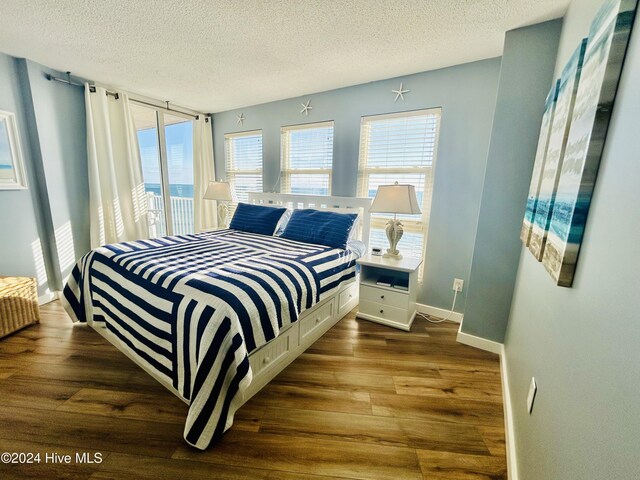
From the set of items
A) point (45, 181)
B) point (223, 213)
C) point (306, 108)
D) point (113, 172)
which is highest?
point (306, 108)

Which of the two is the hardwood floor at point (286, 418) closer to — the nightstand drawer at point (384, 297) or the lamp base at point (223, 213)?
the nightstand drawer at point (384, 297)

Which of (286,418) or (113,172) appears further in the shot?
(113,172)

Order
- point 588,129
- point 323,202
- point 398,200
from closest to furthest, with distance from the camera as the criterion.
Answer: point 588,129, point 398,200, point 323,202

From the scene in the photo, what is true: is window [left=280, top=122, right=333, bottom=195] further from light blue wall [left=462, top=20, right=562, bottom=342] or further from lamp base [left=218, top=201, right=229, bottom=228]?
light blue wall [left=462, top=20, right=562, bottom=342]

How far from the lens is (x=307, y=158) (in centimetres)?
343

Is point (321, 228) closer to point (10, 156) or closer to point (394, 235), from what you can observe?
point (394, 235)

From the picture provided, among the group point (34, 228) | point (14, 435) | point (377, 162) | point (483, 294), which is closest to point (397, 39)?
point (377, 162)

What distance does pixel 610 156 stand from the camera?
2.51 ft

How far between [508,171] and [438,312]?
1462 mm

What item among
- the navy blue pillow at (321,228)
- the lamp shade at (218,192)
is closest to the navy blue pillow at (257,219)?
the navy blue pillow at (321,228)

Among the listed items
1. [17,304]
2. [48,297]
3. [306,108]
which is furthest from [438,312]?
[48,297]

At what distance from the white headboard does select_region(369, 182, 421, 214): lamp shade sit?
0.48 meters

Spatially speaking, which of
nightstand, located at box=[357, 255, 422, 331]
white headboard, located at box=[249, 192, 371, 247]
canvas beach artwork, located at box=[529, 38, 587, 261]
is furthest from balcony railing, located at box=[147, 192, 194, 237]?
canvas beach artwork, located at box=[529, 38, 587, 261]

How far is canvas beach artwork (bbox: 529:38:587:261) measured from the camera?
43.4 inches
